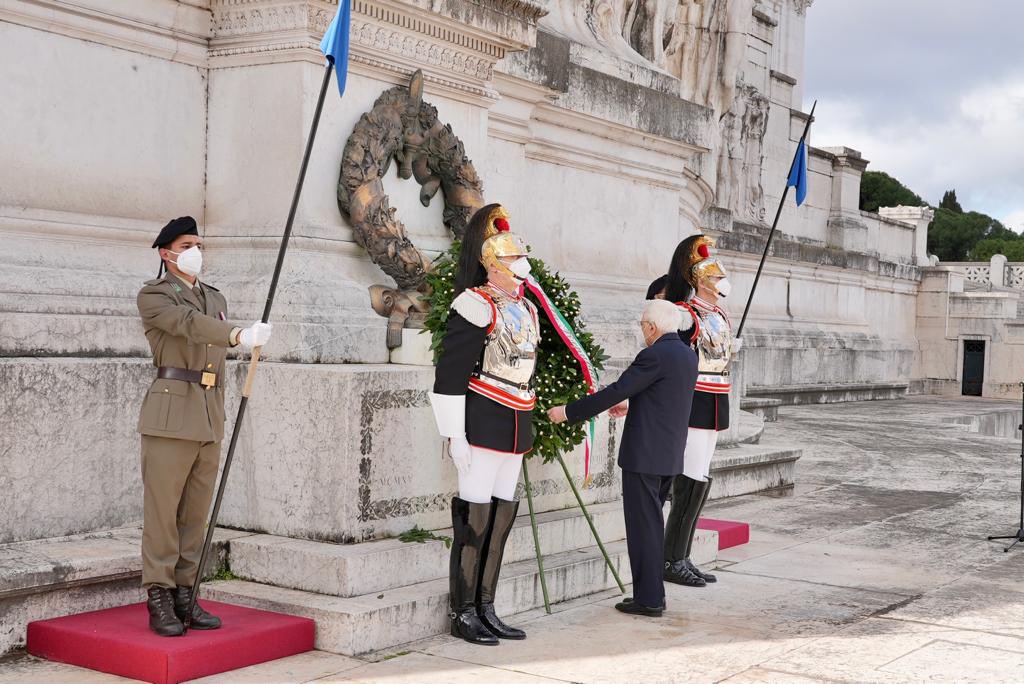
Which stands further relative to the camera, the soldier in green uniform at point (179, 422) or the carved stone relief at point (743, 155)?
the carved stone relief at point (743, 155)

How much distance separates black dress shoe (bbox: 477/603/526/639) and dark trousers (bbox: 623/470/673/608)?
2.85 feet

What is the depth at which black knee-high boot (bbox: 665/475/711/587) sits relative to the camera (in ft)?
24.3

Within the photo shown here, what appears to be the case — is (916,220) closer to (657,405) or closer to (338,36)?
(657,405)

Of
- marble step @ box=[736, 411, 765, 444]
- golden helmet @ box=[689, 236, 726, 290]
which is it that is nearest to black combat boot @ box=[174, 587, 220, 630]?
golden helmet @ box=[689, 236, 726, 290]

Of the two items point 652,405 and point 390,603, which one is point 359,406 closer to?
point 390,603

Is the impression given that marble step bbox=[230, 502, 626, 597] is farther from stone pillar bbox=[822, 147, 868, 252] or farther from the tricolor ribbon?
stone pillar bbox=[822, 147, 868, 252]

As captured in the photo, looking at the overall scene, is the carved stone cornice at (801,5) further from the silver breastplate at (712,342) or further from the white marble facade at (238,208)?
the silver breastplate at (712,342)

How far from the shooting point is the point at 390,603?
5727 millimetres

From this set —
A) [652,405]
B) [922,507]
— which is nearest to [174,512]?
[652,405]

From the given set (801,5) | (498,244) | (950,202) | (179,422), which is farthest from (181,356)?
(950,202)

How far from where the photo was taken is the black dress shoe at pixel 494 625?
5.94 metres

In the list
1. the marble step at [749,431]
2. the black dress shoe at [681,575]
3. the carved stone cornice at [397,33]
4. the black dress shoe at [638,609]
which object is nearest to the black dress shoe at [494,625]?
the black dress shoe at [638,609]

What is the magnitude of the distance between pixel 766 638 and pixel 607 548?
56.7 inches

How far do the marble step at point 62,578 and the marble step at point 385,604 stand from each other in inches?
16.2
